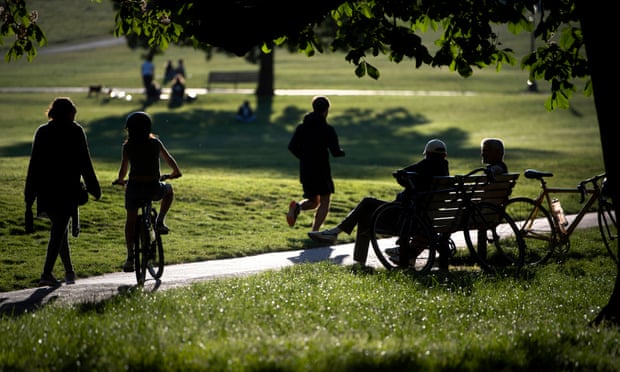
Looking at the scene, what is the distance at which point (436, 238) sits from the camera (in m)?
11.2

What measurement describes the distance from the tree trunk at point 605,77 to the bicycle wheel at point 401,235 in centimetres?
326

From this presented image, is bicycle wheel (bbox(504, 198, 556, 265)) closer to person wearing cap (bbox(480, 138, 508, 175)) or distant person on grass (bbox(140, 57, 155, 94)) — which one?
person wearing cap (bbox(480, 138, 508, 175))

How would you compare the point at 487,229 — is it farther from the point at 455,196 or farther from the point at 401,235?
the point at 401,235

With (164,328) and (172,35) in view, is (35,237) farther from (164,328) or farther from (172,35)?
(164,328)

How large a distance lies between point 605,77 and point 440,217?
373 centimetres

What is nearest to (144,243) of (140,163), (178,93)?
(140,163)

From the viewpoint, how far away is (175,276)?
37.0 ft

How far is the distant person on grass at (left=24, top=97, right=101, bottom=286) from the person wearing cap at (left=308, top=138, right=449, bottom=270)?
9.57 feet

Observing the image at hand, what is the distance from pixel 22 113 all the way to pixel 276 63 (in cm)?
4350

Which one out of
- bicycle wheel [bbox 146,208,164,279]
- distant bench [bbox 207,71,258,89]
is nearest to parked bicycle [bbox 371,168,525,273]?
bicycle wheel [bbox 146,208,164,279]

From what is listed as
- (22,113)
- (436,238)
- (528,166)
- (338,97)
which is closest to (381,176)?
(528,166)

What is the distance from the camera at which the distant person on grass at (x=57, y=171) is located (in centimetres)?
1034

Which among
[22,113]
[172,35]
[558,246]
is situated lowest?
[22,113]

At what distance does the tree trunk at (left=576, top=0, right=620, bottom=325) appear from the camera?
7785 mm
